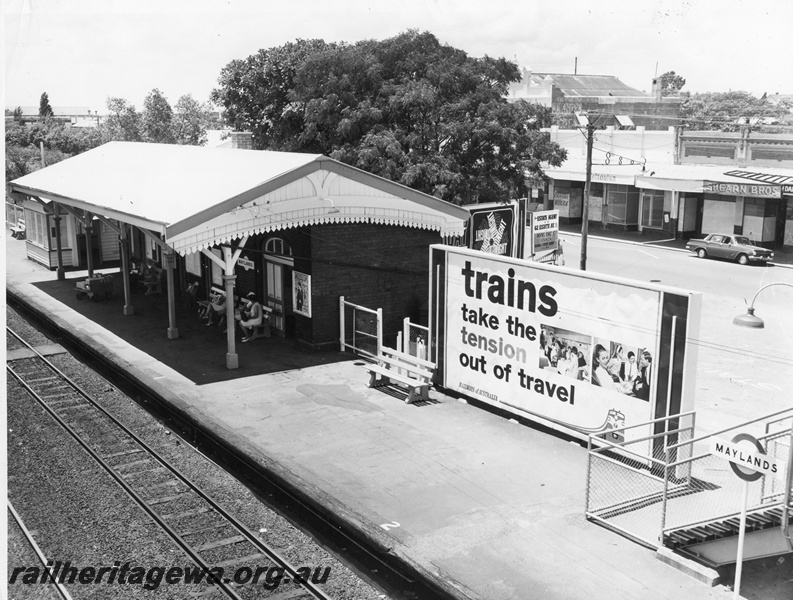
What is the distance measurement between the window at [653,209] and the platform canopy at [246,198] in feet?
88.2

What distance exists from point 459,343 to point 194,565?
24.6ft

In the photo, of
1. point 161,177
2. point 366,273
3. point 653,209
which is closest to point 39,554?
point 366,273

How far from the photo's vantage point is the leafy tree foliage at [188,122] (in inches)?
1983

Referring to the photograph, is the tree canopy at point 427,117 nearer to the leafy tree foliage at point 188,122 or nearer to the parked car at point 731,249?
the parked car at point 731,249

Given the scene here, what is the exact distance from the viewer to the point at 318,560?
9883 mm

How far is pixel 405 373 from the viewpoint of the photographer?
681 inches

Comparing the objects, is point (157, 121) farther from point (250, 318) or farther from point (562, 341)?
point (562, 341)

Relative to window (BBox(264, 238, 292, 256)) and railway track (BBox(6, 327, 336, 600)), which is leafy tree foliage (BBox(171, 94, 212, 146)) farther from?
railway track (BBox(6, 327, 336, 600))

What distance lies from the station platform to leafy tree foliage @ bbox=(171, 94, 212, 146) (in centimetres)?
3225

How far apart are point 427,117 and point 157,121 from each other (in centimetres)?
2545

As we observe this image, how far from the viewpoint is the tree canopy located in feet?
95.5

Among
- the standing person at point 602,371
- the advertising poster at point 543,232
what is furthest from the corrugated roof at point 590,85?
the standing person at point 602,371

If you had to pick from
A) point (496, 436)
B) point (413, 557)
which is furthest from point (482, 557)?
point (496, 436)

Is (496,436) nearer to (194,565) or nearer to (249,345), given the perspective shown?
(194,565)
